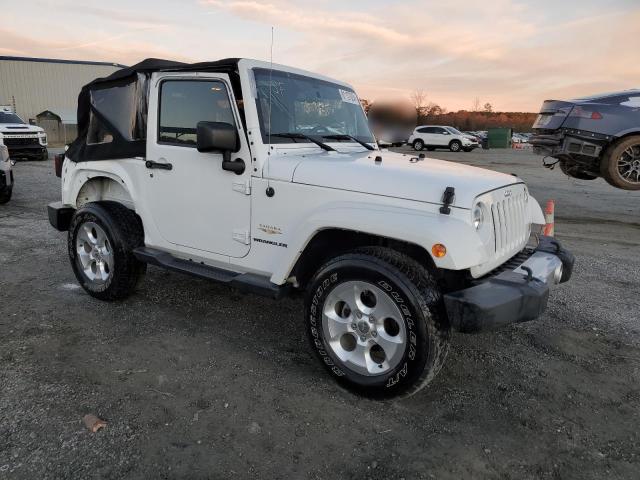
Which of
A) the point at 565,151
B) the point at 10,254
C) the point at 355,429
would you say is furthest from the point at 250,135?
the point at 565,151

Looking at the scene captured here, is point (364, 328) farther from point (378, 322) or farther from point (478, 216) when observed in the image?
point (478, 216)

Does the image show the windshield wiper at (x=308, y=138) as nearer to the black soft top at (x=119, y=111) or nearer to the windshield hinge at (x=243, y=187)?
the windshield hinge at (x=243, y=187)

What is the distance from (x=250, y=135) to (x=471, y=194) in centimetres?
156

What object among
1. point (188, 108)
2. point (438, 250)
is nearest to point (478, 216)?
point (438, 250)

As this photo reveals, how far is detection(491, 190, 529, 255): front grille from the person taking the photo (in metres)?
A: 3.04

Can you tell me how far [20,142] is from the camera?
18.0 metres

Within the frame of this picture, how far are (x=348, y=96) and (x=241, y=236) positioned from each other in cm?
177

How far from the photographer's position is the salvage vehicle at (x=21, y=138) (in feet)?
58.1

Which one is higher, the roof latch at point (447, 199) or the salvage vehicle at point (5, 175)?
the roof latch at point (447, 199)

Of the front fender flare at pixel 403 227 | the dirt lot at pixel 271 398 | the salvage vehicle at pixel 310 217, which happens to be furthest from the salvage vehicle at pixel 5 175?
the front fender flare at pixel 403 227

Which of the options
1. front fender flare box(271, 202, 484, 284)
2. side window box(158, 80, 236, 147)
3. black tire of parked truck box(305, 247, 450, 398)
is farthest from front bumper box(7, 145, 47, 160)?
black tire of parked truck box(305, 247, 450, 398)

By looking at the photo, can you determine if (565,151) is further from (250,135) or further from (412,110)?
Result: (250,135)

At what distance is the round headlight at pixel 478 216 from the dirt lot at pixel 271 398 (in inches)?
45.7

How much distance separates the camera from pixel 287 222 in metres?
3.30
